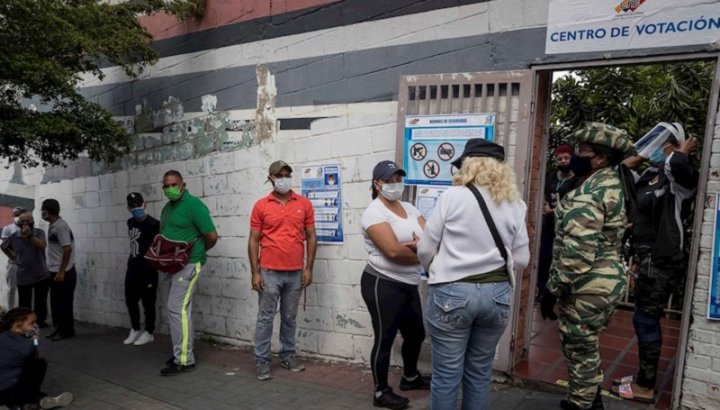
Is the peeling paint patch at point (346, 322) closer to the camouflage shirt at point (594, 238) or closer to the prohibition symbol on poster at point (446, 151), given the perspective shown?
the prohibition symbol on poster at point (446, 151)

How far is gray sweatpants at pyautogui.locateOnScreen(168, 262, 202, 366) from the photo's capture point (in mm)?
4758

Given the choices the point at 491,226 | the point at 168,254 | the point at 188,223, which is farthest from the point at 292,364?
the point at 491,226

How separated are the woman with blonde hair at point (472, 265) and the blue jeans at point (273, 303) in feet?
6.26

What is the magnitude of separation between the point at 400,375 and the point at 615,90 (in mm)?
6298

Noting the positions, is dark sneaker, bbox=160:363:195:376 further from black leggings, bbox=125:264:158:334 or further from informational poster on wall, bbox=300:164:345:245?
informational poster on wall, bbox=300:164:345:245

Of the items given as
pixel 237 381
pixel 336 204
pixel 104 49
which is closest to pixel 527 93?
pixel 336 204

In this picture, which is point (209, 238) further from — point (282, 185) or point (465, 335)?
point (465, 335)

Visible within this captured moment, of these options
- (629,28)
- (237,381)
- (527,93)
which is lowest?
(237,381)

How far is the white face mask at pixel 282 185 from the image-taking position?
4496 mm

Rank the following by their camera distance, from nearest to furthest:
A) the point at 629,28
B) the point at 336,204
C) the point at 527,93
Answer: the point at 629,28 < the point at 527,93 < the point at 336,204

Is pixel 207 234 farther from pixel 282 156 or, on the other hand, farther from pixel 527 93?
pixel 527 93

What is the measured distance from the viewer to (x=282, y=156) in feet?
17.1

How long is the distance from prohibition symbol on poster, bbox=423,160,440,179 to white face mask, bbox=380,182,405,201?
1.99ft

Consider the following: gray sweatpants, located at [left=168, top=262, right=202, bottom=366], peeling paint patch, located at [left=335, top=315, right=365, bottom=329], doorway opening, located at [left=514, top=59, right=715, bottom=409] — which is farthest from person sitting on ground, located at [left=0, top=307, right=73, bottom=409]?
doorway opening, located at [left=514, top=59, right=715, bottom=409]
